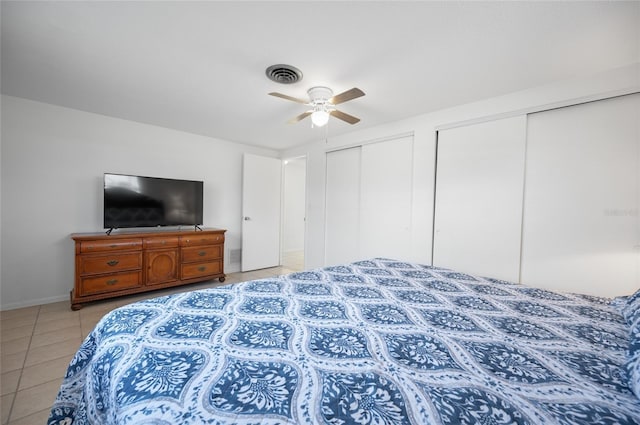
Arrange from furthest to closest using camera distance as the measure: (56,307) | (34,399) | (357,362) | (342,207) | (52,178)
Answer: (342,207)
(52,178)
(56,307)
(34,399)
(357,362)

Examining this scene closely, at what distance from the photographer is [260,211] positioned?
15.6ft

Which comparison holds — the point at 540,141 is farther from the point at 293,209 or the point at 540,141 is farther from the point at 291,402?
the point at 293,209

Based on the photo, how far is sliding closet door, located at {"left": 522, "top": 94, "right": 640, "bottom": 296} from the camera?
1954 millimetres

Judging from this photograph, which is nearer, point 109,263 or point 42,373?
point 42,373

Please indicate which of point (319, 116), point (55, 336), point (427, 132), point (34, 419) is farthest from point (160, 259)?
point (427, 132)

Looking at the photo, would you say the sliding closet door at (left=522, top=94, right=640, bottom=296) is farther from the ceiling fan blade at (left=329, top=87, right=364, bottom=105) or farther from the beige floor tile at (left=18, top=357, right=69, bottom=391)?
the beige floor tile at (left=18, top=357, right=69, bottom=391)

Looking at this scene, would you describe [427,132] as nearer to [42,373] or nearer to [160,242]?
[160,242]

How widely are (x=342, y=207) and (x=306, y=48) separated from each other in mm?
2539

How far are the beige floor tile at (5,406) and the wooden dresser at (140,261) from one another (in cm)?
143

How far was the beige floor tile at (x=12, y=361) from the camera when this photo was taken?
6.10 feet

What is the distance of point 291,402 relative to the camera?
0.67m

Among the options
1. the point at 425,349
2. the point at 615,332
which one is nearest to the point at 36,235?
the point at 425,349

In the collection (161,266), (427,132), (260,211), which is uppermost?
(427,132)

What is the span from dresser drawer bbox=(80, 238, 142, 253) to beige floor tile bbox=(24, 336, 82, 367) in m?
1.04
